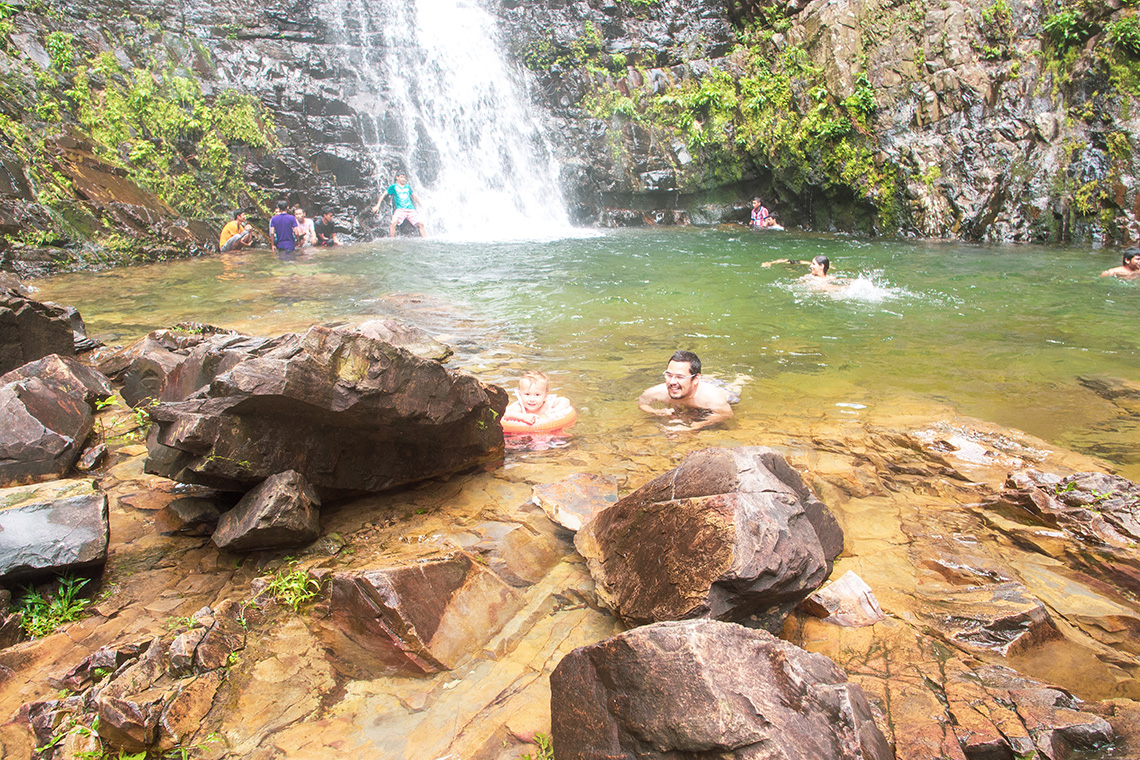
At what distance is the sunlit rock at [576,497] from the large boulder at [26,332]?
15.1ft

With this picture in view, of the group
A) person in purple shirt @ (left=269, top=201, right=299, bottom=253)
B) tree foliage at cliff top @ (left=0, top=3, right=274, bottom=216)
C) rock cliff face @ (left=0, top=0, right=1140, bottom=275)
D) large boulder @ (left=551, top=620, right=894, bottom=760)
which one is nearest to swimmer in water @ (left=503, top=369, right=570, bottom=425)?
large boulder @ (left=551, top=620, right=894, bottom=760)

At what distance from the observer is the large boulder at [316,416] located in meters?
3.24

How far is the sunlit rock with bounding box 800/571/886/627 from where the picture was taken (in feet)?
9.37

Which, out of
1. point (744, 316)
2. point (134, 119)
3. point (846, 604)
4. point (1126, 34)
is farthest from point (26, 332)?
point (1126, 34)

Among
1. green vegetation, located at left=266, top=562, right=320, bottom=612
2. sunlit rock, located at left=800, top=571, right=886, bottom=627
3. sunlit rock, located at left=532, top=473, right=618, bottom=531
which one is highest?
sunlit rock, located at left=800, top=571, right=886, bottom=627

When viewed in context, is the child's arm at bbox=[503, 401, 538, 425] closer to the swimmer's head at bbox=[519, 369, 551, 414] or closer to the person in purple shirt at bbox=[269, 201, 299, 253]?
the swimmer's head at bbox=[519, 369, 551, 414]

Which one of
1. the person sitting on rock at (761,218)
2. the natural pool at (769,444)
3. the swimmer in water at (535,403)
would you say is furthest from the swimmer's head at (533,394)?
the person sitting on rock at (761,218)

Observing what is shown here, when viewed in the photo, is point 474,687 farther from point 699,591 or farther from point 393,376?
point 393,376

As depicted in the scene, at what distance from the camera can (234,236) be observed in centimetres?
1602

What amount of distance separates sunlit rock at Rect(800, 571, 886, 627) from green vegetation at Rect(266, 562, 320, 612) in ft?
7.54

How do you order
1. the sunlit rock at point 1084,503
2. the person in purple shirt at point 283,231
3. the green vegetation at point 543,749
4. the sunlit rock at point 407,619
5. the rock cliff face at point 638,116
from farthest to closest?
the person in purple shirt at point 283,231 < the rock cliff face at point 638,116 < the sunlit rock at point 1084,503 < the sunlit rock at point 407,619 < the green vegetation at point 543,749

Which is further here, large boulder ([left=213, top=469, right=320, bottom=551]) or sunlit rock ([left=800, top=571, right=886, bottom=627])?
large boulder ([left=213, top=469, right=320, bottom=551])

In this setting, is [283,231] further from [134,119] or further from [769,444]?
[769,444]

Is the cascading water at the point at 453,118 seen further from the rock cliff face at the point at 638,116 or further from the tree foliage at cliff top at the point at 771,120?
the tree foliage at cliff top at the point at 771,120
